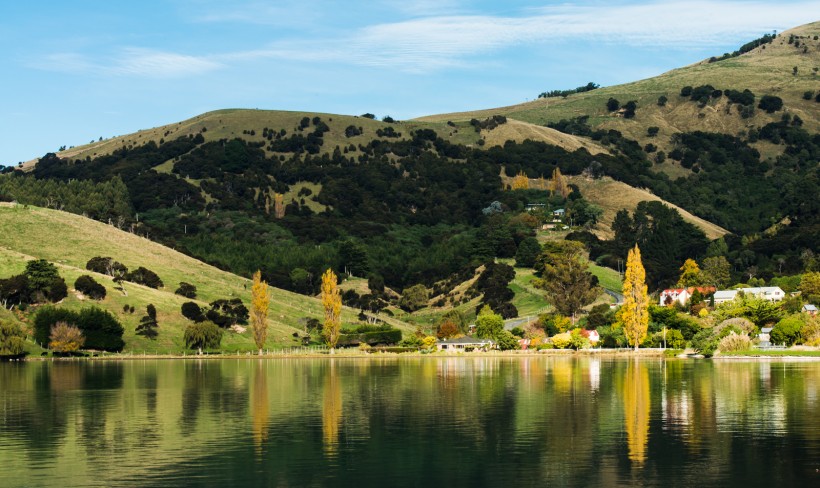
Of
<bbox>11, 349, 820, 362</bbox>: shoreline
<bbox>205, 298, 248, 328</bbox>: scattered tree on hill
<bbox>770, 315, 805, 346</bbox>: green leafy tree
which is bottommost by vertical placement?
<bbox>11, 349, 820, 362</bbox>: shoreline

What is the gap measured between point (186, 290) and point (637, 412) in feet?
398

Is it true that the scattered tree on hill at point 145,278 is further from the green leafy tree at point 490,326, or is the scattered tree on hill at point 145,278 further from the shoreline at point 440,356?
the green leafy tree at point 490,326

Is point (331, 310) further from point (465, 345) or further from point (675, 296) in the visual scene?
point (675, 296)

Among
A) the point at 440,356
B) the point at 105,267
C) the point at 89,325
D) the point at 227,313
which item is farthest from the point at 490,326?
the point at 105,267

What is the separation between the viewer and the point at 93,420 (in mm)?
62844

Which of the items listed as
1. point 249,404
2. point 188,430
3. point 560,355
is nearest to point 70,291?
point 560,355

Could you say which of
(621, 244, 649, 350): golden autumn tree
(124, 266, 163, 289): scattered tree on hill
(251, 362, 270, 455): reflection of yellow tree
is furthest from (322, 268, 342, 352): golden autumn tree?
(251, 362, 270, 455): reflection of yellow tree

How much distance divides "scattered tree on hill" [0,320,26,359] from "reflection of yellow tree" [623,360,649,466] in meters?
80.6

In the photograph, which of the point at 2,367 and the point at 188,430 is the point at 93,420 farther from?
the point at 2,367

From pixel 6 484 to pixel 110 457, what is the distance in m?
6.82

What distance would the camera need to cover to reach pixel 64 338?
456 feet

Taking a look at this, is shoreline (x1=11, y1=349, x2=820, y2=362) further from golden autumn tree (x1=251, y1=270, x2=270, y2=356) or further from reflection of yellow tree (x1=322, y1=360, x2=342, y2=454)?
reflection of yellow tree (x1=322, y1=360, x2=342, y2=454)

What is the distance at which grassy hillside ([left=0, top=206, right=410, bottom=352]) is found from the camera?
15288 centimetres

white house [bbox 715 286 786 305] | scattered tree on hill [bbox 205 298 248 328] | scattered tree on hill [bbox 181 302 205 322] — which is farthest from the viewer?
white house [bbox 715 286 786 305]
